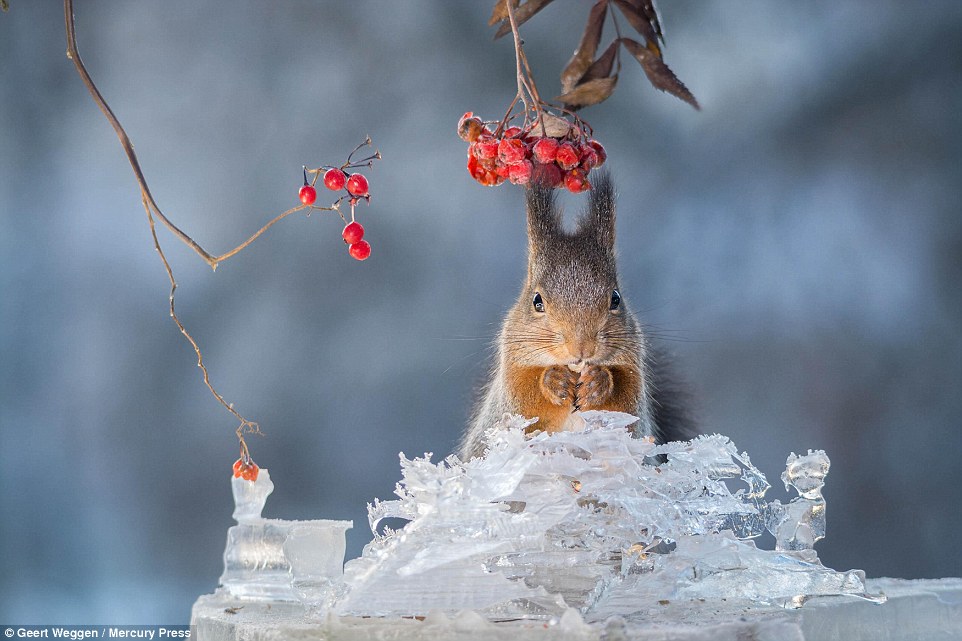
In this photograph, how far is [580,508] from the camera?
2.95 feet

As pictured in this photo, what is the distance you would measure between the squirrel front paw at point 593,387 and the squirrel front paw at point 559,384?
0.01 metres

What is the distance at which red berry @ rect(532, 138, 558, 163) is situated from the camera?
980 mm

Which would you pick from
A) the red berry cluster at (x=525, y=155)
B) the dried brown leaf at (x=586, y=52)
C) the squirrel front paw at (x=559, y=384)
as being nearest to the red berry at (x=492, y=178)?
the red berry cluster at (x=525, y=155)

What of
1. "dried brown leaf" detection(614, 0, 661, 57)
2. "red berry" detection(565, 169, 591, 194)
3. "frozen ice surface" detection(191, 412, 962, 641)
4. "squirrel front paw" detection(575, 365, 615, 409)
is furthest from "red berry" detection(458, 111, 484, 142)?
"squirrel front paw" detection(575, 365, 615, 409)

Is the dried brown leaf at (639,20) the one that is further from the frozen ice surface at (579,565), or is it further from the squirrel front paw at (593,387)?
the squirrel front paw at (593,387)

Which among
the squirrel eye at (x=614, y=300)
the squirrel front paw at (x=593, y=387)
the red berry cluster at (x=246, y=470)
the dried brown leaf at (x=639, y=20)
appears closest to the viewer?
the dried brown leaf at (x=639, y=20)

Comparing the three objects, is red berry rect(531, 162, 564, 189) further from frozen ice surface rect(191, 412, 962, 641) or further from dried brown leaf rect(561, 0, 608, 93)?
frozen ice surface rect(191, 412, 962, 641)

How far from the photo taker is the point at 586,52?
0.95m

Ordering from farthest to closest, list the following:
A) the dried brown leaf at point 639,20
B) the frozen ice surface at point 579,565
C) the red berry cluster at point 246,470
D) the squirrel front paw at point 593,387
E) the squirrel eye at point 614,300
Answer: the squirrel eye at point 614,300 → the squirrel front paw at point 593,387 → the red berry cluster at point 246,470 → the dried brown leaf at point 639,20 → the frozen ice surface at point 579,565

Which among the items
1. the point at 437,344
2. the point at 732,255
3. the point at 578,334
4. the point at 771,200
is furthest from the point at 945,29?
the point at 578,334

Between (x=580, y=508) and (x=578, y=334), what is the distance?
45 centimetres

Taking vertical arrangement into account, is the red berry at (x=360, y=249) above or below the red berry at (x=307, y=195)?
below

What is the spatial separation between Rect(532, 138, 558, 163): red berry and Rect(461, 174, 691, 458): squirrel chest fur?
38cm

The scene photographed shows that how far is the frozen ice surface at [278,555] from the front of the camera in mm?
1038
